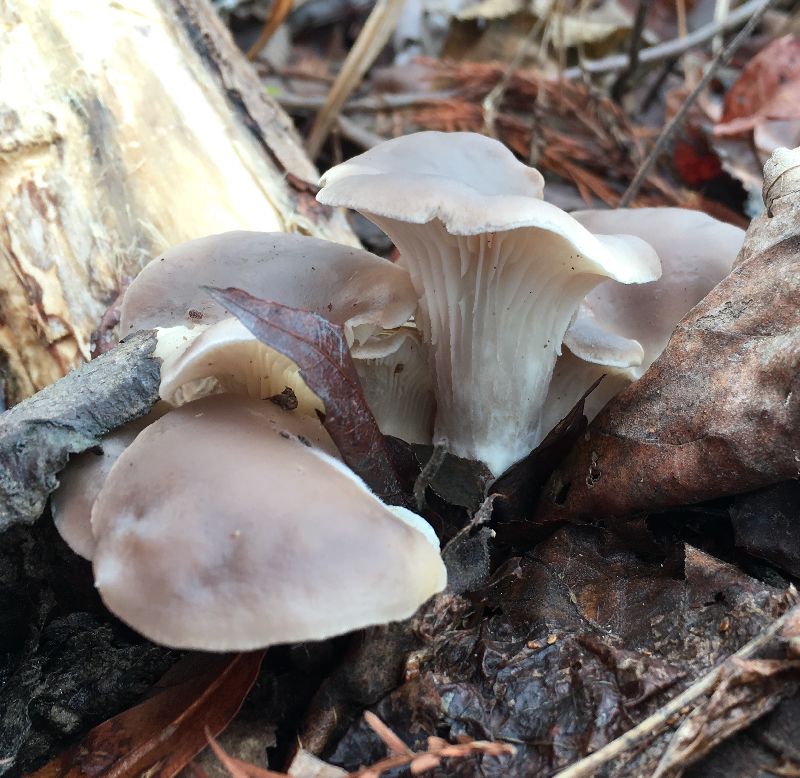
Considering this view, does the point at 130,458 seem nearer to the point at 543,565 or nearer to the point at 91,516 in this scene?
the point at 91,516

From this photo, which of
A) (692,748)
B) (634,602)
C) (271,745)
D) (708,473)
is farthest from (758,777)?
(271,745)

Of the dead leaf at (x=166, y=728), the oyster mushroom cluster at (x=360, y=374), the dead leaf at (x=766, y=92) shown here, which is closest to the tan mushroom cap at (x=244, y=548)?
the oyster mushroom cluster at (x=360, y=374)

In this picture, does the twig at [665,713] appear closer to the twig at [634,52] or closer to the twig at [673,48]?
the twig at [634,52]

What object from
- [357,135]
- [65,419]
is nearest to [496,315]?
[65,419]

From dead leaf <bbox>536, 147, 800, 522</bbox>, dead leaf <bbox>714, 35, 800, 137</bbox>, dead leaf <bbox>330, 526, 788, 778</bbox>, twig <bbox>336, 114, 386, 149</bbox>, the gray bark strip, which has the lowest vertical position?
dead leaf <bbox>714, 35, 800, 137</bbox>

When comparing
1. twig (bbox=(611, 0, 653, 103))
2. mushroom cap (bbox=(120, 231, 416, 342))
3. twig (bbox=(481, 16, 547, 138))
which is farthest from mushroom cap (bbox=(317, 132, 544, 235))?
twig (bbox=(611, 0, 653, 103))

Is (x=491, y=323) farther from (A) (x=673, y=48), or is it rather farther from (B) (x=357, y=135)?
(A) (x=673, y=48)

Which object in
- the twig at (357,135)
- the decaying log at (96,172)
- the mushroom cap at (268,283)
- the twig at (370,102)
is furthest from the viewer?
the twig at (370,102)

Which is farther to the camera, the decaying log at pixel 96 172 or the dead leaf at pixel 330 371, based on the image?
the decaying log at pixel 96 172

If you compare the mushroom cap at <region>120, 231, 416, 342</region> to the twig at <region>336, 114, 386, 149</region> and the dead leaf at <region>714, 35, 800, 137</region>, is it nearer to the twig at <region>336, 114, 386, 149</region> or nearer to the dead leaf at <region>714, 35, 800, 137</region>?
the twig at <region>336, 114, 386, 149</region>
